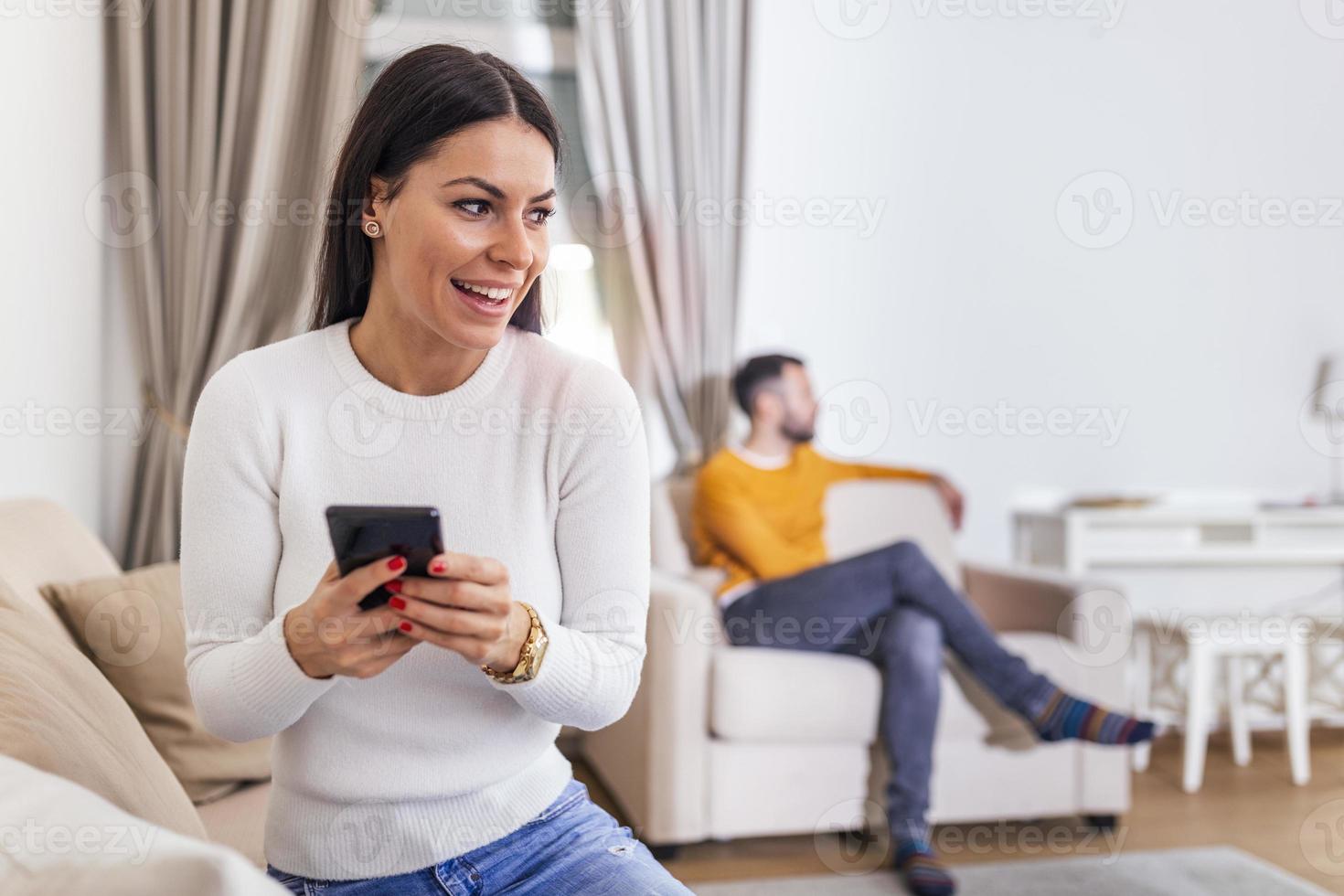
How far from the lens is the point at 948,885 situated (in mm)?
2332

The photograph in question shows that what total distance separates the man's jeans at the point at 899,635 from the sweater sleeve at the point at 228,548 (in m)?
1.77

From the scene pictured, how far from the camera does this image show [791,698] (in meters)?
2.54

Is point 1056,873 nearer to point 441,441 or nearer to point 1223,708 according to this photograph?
point 1223,708

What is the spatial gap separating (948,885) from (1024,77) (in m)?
2.78

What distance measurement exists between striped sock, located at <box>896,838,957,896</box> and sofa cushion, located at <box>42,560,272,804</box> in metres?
1.36

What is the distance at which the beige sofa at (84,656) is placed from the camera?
1.04 metres

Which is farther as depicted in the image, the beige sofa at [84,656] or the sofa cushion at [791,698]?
the sofa cushion at [791,698]

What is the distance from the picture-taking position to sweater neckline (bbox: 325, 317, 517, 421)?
1101mm
